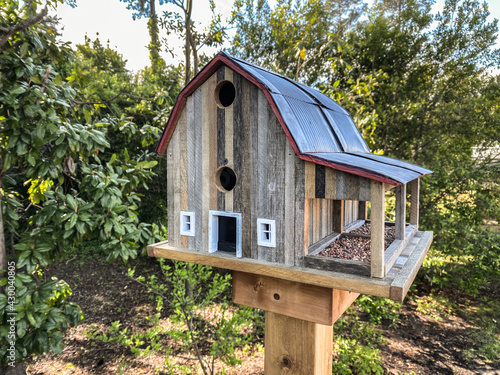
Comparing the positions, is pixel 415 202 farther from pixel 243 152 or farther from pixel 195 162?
pixel 195 162

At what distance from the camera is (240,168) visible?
4.94 feet

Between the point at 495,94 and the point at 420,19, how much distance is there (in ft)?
6.36

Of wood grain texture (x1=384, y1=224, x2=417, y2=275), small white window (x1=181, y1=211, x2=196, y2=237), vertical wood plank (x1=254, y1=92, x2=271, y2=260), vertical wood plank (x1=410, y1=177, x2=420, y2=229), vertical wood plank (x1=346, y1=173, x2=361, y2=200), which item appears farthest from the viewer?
vertical wood plank (x1=410, y1=177, x2=420, y2=229)

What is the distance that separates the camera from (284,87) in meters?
1.59

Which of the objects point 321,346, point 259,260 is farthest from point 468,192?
point 259,260

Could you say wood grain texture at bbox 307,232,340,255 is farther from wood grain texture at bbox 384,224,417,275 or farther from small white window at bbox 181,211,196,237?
small white window at bbox 181,211,196,237

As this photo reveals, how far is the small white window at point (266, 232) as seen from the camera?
4.66 ft

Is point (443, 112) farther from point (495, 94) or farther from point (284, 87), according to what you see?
point (284, 87)

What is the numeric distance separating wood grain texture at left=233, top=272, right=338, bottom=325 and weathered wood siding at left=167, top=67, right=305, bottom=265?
200mm

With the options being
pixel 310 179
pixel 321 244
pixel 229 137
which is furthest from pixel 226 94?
pixel 321 244

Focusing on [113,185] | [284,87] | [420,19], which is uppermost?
[420,19]

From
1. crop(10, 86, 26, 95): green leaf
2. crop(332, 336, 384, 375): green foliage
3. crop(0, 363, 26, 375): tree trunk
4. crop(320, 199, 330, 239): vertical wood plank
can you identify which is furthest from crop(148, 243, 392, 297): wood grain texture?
crop(332, 336, 384, 375): green foliage

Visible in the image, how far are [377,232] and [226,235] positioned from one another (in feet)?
2.60

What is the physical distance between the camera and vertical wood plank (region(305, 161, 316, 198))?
1320 millimetres
